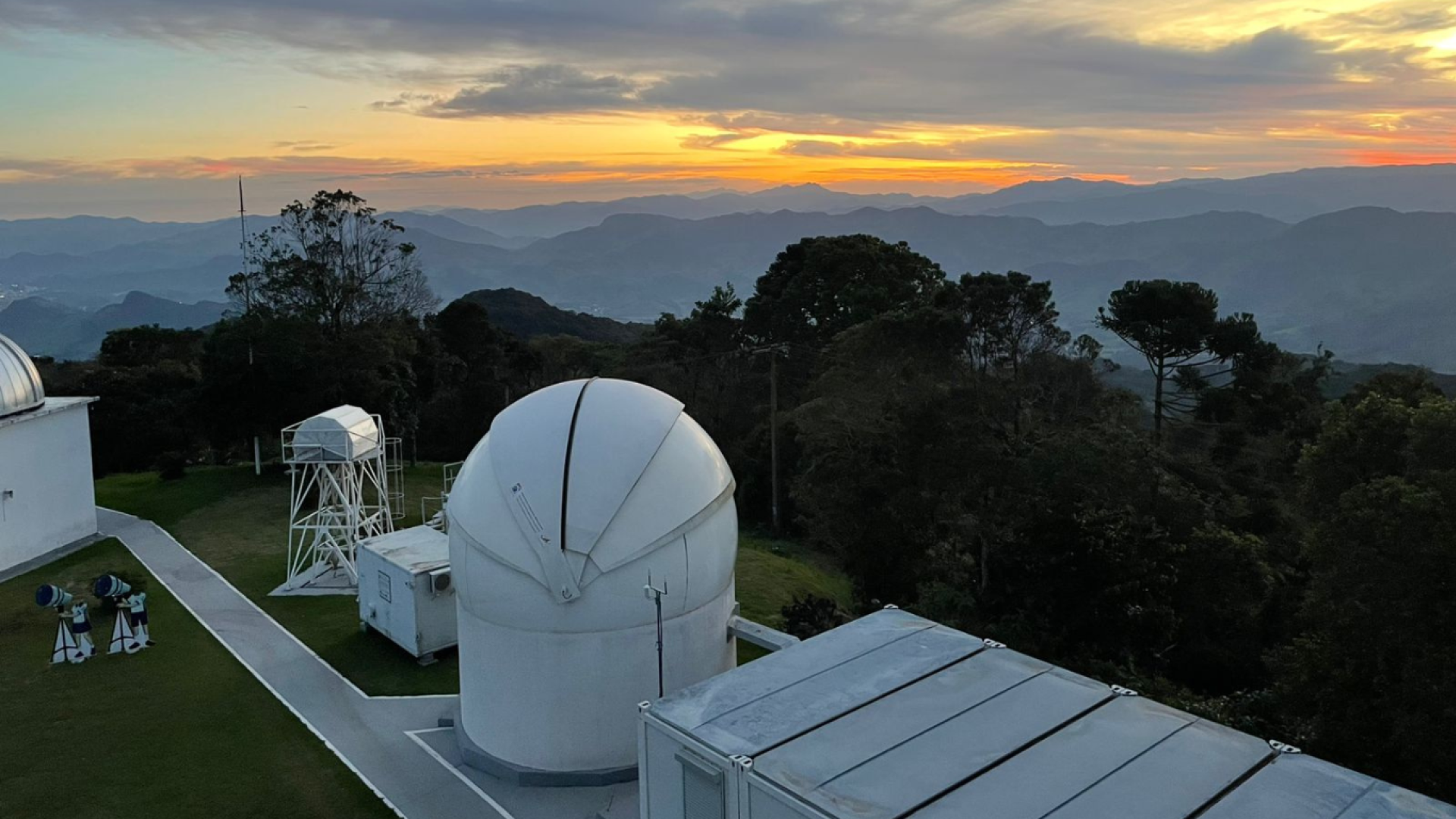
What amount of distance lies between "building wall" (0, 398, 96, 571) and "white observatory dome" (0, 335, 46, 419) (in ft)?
1.52

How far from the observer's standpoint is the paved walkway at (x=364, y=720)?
13180 mm

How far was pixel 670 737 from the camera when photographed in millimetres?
8414

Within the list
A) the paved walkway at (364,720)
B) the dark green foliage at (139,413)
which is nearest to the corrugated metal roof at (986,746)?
the paved walkway at (364,720)

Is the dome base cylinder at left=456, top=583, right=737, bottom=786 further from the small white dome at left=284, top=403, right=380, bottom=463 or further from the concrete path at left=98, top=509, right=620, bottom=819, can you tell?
the small white dome at left=284, top=403, right=380, bottom=463

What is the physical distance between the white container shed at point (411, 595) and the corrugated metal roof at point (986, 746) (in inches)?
430

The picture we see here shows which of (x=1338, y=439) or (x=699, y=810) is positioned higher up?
(x=1338, y=439)

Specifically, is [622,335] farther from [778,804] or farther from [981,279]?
[778,804]

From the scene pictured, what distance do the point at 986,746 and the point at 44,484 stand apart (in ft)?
97.1

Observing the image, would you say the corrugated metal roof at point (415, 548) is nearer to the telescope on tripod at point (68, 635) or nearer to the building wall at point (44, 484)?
the telescope on tripod at point (68, 635)

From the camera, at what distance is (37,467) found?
86.4ft

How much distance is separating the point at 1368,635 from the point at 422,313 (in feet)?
159

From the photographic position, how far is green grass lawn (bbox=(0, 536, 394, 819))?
1343cm

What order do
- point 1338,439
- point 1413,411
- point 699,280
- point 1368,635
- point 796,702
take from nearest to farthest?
point 796,702 < point 1368,635 < point 1413,411 < point 1338,439 < point 699,280

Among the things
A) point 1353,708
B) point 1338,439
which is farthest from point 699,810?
point 1338,439
